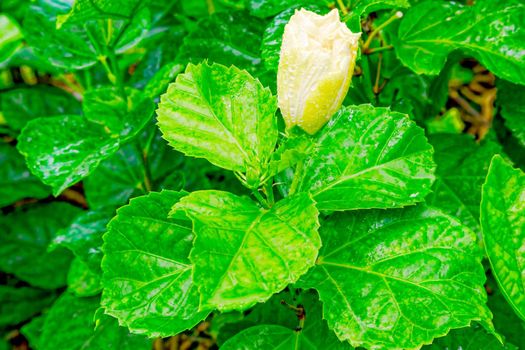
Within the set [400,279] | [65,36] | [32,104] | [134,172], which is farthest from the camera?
[32,104]

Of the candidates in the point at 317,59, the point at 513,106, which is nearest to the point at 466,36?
the point at 513,106

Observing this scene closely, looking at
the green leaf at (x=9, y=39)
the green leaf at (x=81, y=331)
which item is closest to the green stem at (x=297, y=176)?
the green leaf at (x=81, y=331)

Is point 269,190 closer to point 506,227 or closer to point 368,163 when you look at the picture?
point 368,163

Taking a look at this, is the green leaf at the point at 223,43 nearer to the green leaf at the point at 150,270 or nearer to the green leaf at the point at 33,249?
the green leaf at the point at 150,270

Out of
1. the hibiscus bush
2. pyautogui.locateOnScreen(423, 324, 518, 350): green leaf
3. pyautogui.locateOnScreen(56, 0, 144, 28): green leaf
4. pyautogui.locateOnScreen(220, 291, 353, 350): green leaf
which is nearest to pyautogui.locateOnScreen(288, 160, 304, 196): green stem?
the hibiscus bush

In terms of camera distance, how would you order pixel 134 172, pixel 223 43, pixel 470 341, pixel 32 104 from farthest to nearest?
pixel 32 104, pixel 134 172, pixel 223 43, pixel 470 341

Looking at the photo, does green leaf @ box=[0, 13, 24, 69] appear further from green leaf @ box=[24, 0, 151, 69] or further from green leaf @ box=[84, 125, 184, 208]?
green leaf @ box=[84, 125, 184, 208]

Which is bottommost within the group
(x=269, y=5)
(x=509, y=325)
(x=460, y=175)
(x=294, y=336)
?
(x=509, y=325)

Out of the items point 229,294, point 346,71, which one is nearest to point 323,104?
point 346,71
